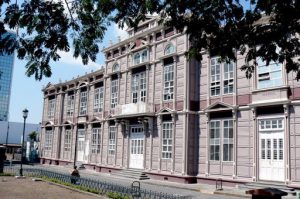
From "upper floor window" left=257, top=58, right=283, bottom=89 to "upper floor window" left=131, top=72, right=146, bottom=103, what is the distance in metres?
10.6

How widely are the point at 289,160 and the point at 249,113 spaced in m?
3.75

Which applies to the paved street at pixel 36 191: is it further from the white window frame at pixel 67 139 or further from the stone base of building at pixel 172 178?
the white window frame at pixel 67 139

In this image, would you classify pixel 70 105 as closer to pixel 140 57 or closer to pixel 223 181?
pixel 140 57

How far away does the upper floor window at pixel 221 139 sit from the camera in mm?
22877


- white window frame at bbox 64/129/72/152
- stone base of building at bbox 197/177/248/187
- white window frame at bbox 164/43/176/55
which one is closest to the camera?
stone base of building at bbox 197/177/248/187

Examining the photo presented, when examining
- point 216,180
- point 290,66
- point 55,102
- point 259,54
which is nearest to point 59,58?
point 259,54

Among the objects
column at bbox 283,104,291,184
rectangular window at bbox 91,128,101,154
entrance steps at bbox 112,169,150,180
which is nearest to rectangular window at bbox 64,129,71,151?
rectangular window at bbox 91,128,101,154

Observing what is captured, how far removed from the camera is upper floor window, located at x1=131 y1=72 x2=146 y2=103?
1177 inches

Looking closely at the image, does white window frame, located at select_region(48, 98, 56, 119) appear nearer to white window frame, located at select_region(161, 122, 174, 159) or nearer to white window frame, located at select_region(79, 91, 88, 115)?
white window frame, located at select_region(79, 91, 88, 115)

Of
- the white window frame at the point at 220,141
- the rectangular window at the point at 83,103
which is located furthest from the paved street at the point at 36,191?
the rectangular window at the point at 83,103

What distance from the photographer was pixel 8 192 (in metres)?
17.3

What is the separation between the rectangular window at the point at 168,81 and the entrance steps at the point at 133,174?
232 inches

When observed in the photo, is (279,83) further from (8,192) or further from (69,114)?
(69,114)

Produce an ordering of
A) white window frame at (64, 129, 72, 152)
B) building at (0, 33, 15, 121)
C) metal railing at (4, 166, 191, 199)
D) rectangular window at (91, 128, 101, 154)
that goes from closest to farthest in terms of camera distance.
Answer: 1. metal railing at (4, 166, 191, 199)
2. rectangular window at (91, 128, 101, 154)
3. white window frame at (64, 129, 72, 152)
4. building at (0, 33, 15, 121)
